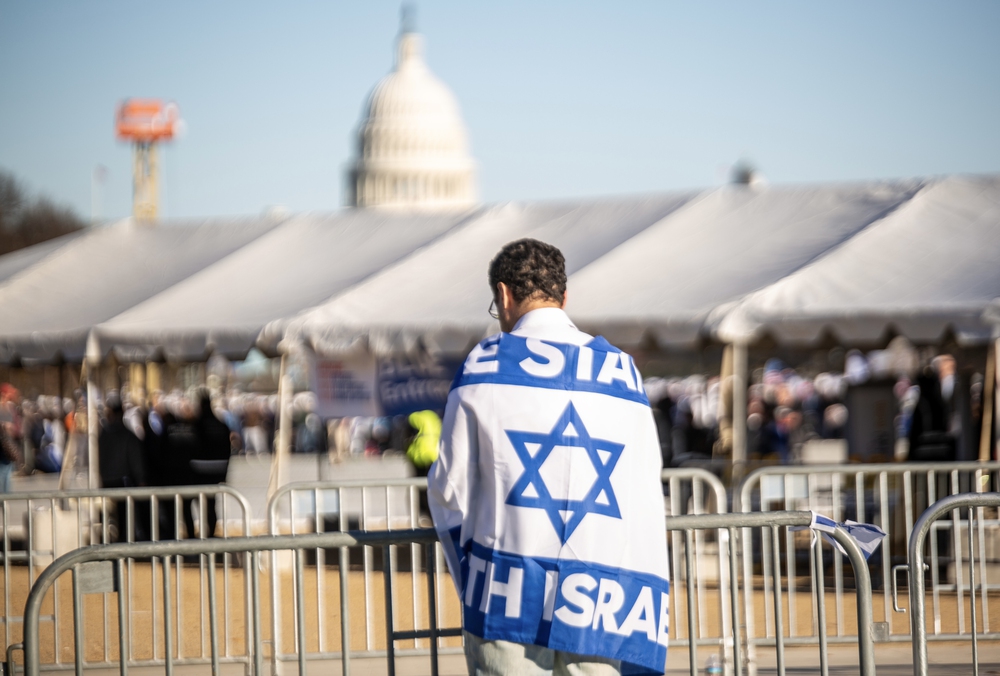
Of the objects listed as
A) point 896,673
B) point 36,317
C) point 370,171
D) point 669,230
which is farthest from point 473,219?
point 370,171

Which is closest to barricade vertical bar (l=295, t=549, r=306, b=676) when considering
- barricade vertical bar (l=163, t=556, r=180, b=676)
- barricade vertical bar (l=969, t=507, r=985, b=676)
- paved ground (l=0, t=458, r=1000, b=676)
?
barricade vertical bar (l=163, t=556, r=180, b=676)

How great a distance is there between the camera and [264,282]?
40.8 ft

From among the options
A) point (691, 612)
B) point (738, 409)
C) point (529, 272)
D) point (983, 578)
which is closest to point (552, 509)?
point (529, 272)

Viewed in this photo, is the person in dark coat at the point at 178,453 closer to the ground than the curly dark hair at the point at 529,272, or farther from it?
closer to the ground

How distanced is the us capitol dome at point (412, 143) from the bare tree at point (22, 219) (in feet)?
221

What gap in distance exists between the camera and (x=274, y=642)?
561 cm

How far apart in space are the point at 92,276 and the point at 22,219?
138ft

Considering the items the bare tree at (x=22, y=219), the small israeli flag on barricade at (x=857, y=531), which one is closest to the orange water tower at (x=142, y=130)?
the bare tree at (x=22, y=219)

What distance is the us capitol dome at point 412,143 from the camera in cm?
12081

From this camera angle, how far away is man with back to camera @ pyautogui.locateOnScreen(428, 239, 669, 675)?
2.82 m

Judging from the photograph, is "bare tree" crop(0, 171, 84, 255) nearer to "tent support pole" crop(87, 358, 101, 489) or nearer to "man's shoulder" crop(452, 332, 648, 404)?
"tent support pole" crop(87, 358, 101, 489)

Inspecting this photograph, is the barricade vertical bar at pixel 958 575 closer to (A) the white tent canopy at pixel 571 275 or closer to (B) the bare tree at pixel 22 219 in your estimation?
(A) the white tent canopy at pixel 571 275

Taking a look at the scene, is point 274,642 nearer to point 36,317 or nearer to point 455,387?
point 455,387

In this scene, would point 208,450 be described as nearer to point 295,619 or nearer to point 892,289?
point 295,619
